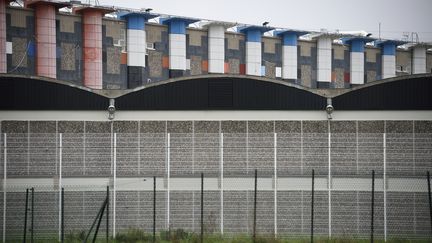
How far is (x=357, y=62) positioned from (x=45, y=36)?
104ft

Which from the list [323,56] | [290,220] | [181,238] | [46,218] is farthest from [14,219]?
[323,56]

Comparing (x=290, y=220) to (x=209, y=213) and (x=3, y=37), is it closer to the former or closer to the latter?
(x=209, y=213)

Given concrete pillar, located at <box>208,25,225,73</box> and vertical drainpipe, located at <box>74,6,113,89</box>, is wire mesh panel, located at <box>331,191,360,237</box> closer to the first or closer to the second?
vertical drainpipe, located at <box>74,6,113,89</box>

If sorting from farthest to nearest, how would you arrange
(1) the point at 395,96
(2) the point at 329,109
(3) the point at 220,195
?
(1) the point at 395,96
(2) the point at 329,109
(3) the point at 220,195

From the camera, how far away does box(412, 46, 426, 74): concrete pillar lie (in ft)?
248

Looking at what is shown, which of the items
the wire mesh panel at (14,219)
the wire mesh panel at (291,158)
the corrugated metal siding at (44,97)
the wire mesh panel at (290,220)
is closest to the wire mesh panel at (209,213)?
the wire mesh panel at (290,220)

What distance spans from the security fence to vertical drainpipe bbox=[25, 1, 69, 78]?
84.9ft

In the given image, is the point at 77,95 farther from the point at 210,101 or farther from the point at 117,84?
the point at 117,84

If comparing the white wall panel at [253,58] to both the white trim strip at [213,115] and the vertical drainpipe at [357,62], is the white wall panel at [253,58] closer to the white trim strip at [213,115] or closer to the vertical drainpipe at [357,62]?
the vertical drainpipe at [357,62]

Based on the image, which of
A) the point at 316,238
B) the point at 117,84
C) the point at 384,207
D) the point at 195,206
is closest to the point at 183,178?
the point at 195,206

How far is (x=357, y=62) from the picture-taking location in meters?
69.7

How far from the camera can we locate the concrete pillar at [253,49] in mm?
61500

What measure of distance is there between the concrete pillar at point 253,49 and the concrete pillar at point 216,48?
108 inches

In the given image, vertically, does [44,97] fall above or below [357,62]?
below
